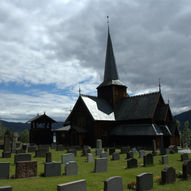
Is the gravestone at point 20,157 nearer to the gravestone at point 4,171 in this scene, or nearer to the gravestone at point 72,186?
the gravestone at point 4,171

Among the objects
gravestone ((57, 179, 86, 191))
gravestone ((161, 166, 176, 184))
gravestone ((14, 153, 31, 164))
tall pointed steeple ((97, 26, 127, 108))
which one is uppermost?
tall pointed steeple ((97, 26, 127, 108))

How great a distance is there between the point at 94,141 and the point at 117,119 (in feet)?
18.6

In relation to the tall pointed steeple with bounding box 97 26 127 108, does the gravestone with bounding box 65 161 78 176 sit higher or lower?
lower

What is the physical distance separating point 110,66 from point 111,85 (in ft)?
18.2

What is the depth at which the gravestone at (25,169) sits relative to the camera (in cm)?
1059

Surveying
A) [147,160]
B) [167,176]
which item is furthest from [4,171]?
[147,160]

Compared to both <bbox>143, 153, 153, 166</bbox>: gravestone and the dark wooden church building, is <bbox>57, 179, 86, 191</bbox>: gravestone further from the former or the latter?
the dark wooden church building

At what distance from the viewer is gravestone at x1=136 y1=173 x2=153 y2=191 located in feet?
27.0

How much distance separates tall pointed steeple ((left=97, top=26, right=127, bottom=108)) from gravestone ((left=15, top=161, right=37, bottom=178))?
89.7 ft

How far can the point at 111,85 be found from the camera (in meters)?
38.0

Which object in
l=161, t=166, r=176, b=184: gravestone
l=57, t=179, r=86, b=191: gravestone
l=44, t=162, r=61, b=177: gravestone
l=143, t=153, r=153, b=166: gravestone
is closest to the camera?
l=57, t=179, r=86, b=191: gravestone

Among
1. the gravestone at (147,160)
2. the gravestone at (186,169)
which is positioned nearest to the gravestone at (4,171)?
the gravestone at (147,160)

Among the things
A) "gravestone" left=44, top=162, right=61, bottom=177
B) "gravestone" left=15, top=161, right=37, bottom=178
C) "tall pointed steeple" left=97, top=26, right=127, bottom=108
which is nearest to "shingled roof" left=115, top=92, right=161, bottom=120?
"tall pointed steeple" left=97, top=26, right=127, bottom=108

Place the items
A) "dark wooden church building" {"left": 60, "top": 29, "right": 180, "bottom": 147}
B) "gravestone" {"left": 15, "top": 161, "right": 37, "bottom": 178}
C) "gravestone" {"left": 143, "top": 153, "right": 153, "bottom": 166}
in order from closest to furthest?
"gravestone" {"left": 15, "top": 161, "right": 37, "bottom": 178} < "gravestone" {"left": 143, "top": 153, "right": 153, "bottom": 166} < "dark wooden church building" {"left": 60, "top": 29, "right": 180, "bottom": 147}
